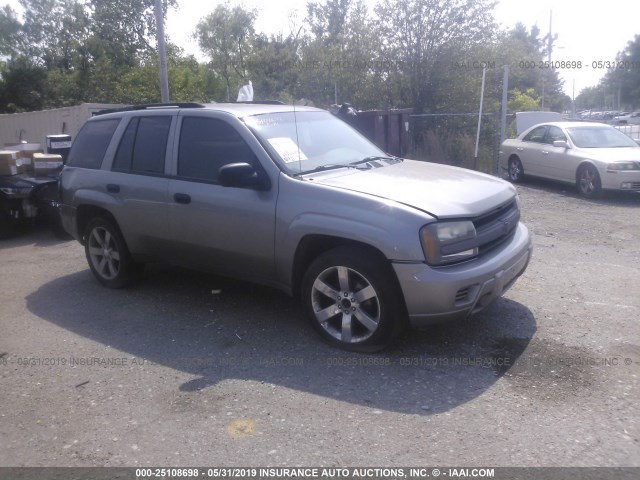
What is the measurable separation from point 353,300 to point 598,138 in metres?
9.68

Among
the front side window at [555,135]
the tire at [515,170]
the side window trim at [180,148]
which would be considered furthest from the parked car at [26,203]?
the front side window at [555,135]

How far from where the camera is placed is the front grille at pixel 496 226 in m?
4.43

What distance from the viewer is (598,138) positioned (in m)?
12.2

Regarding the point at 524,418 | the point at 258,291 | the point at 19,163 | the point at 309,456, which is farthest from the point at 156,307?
the point at 19,163

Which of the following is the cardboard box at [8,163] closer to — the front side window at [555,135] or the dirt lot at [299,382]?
the dirt lot at [299,382]

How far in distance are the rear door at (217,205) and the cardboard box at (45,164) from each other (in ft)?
16.5

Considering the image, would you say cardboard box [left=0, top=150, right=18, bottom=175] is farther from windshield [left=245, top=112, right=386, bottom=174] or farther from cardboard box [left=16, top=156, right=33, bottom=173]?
windshield [left=245, top=112, right=386, bottom=174]

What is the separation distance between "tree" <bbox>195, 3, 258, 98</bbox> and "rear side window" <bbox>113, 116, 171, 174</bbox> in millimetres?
26956

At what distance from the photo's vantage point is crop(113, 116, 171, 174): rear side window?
18.7ft

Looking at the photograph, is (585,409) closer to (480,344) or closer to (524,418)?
(524,418)

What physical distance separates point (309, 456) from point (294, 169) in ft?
7.65

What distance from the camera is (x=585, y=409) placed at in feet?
12.1

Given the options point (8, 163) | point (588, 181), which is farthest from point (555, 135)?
point (8, 163)

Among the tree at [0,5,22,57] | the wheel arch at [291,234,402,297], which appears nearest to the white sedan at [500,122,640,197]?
the wheel arch at [291,234,402,297]
